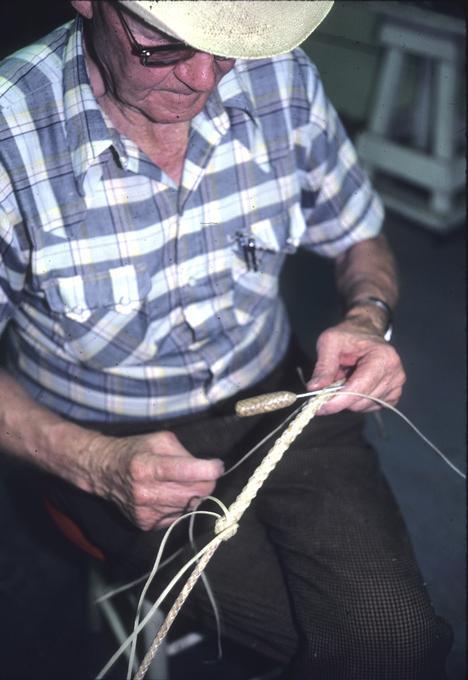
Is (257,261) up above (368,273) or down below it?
above

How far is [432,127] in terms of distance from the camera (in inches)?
123

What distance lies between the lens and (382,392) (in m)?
1.16

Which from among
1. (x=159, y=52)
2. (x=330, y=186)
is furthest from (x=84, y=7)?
(x=330, y=186)

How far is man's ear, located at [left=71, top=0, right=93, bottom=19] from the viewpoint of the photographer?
3.15 feet

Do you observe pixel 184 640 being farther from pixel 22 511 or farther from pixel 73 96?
pixel 73 96

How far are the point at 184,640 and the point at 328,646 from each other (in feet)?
2.13

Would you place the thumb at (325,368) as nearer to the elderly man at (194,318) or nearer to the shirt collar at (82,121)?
the elderly man at (194,318)

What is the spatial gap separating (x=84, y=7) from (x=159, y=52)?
16 cm

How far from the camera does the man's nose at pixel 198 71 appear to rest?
94 cm

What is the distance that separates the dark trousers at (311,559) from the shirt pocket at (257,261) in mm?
246

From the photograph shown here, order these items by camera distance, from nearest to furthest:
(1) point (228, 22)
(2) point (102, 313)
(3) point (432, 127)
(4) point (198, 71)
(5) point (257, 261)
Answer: (1) point (228, 22)
(4) point (198, 71)
(2) point (102, 313)
(5) point (257, 261)
(3) point (432, 127)

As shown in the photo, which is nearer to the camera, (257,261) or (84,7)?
(84,7)

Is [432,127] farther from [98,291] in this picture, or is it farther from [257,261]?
[98,291]

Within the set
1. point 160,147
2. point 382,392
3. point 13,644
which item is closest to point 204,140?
point 160,147
